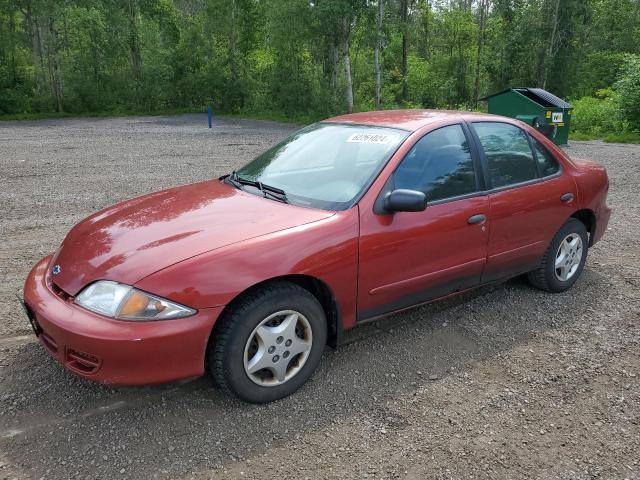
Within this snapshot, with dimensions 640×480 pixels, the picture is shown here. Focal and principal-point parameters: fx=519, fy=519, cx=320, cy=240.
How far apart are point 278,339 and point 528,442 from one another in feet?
4.71

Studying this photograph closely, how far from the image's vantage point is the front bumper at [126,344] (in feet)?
8.25

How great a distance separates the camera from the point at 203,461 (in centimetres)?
255

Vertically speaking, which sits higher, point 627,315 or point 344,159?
point 344,159

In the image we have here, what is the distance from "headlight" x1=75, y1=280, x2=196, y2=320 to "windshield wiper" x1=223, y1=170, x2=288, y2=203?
1072mm

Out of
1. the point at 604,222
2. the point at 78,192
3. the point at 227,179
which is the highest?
the point at 227,179

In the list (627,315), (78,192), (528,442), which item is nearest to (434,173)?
(528,442)

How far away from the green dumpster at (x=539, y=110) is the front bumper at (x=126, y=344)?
12.5 m

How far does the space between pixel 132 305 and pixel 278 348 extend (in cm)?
83

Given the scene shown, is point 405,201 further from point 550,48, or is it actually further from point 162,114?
point 550,48

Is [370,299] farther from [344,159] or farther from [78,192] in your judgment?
[78,192]

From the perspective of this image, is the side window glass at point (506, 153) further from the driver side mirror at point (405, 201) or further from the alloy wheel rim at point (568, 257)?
the driver side mirror at point (405, 201)

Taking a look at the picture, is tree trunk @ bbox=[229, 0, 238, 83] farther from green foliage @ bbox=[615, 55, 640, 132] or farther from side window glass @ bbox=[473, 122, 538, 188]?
side window glass @ bbox=[473, 122, 538, 188]

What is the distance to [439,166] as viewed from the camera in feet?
11.8

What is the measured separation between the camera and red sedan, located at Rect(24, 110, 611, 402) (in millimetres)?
2613
